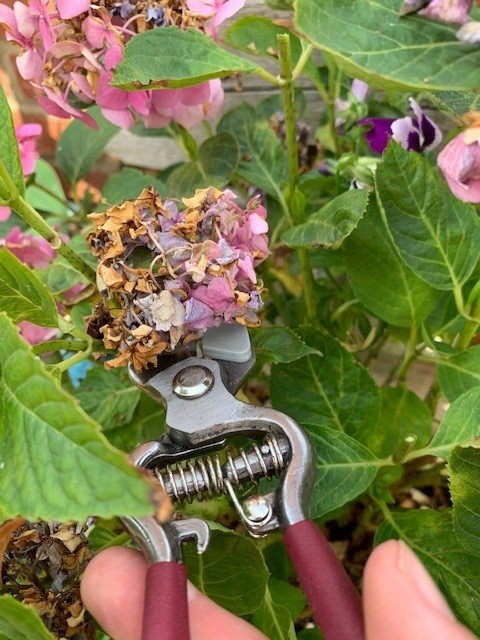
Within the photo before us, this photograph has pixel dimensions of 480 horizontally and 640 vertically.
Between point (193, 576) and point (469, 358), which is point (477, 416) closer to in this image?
point (469, 358)

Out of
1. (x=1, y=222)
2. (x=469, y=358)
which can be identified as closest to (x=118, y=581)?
(x=469, y=358)

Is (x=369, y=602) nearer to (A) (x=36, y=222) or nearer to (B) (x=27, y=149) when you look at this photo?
(A) (x=36, y=222)

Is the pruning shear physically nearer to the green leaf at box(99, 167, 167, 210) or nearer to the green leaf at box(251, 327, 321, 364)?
the green leaf at box(251, 327, 321, 364)

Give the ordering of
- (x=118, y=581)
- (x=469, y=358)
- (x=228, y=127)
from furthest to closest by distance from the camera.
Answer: (x=228, y=127) → (x=469, y=358) → (x=118, y=581)

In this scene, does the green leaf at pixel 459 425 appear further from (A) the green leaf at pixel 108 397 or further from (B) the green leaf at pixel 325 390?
(A) the green leaf at pixel 108 397

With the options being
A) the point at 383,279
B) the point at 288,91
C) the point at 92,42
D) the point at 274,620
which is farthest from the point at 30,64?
the point at 274,620

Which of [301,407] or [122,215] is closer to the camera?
[122,215]
